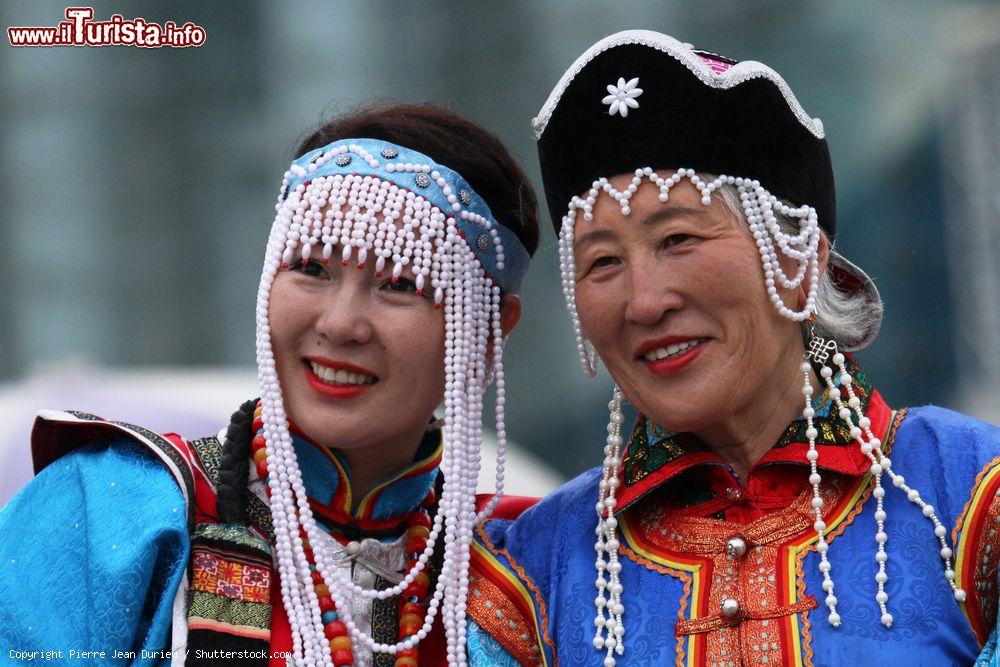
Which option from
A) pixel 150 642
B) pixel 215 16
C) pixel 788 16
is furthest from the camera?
pixel 215 16

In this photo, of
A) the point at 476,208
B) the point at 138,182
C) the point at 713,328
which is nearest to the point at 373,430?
the point at 476,208

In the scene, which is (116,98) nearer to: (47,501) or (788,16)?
(788,16)

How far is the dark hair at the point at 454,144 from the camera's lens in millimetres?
2871

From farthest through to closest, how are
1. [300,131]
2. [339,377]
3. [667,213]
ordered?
[300,131] → [339,377] → [667,213]

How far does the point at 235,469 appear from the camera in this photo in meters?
2.68

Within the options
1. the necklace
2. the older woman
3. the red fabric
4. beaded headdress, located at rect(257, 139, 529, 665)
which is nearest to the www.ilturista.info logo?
beaded headdress, located at rect(257, 139, 529, 665)

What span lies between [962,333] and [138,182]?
4404 mm

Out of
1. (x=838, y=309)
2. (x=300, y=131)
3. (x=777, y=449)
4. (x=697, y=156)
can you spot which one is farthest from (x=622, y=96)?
(x=300, y=131)

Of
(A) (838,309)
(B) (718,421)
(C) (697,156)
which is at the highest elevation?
(C) (697,156)

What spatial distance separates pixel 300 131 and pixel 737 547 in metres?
3.91

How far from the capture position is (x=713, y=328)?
8.39 ft

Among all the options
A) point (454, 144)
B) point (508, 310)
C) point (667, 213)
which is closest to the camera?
point (667, 213)

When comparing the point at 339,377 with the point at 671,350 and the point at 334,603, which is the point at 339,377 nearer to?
the point at 334,603

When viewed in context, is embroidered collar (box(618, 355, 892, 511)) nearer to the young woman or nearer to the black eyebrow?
the young woman
